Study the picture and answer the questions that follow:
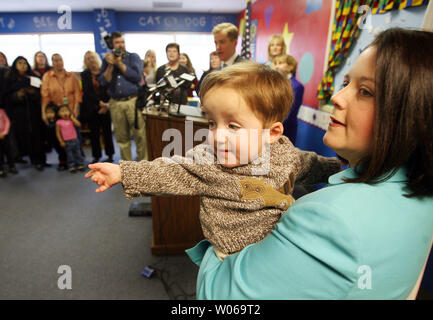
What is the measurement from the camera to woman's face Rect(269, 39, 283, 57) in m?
2.80

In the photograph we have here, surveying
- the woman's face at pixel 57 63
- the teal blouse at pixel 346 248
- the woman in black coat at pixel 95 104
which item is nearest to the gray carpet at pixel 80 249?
the woman in black coat at pixel 95 104

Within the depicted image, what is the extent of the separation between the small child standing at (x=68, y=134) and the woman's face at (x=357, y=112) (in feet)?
12.8

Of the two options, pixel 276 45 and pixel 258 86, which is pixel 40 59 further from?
pixel 258 86

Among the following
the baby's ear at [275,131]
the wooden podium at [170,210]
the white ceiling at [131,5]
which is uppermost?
the white ceiling at [131,5]

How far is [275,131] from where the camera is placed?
0.77 metres

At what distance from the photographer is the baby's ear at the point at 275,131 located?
75 cm

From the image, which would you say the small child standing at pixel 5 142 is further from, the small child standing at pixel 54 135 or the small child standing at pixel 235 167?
the small child standing at pixel 235 167

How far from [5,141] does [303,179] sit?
4227 millimetres

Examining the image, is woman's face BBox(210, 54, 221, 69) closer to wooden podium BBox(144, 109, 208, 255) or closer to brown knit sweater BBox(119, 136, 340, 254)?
wooden podium BBox(144, 109, 208, 255)

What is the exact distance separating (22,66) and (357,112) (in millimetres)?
4386

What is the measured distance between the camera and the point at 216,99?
0.69 m

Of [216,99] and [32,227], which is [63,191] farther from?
[216,99]

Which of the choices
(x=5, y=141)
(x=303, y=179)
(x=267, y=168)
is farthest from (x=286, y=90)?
(x=5, y=141)

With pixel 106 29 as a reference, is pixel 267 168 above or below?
below
